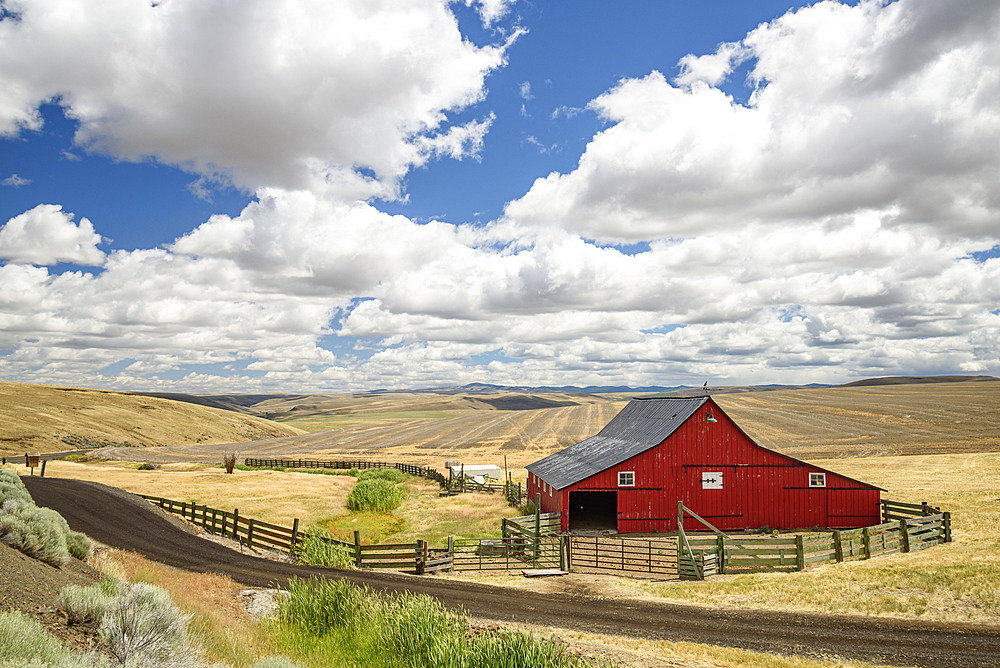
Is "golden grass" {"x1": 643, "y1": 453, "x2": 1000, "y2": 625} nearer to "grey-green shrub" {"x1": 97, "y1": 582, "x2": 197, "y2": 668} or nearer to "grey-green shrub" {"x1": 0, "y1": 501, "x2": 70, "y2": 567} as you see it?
"grey-green shrub" {"x1": 97, "y1": 582, "x2": 197, "y2": 668}

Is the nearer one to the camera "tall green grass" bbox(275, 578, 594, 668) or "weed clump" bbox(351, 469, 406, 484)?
"tall green grass" bbox(275, 578, 594, 668)

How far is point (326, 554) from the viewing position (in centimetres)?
2395

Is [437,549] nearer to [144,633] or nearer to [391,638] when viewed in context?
[391,638]

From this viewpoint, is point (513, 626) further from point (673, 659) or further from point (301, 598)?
point (301, 598)

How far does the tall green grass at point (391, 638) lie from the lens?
9.59 m

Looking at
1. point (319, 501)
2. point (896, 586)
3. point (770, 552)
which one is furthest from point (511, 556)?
point (319, 501)

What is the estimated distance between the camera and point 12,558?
1053 cm

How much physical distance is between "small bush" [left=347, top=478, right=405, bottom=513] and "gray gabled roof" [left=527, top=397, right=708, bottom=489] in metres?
11.3

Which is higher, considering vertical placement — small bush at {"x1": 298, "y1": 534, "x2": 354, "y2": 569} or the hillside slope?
the hillside slope

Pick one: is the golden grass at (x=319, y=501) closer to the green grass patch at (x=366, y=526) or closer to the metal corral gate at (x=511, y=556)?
the green grass patch at (x=366, y=526)

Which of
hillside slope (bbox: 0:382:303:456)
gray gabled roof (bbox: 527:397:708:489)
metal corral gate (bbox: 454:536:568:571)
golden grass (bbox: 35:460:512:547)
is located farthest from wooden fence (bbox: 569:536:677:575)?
hillside slope (bbox: 0:382:303:456)

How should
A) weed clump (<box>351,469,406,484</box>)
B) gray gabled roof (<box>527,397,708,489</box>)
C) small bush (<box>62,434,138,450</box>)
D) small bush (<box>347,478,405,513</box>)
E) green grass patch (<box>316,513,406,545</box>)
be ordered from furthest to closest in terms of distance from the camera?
small bush (<box>62,434,138,450</box>)
weed clump (<box>351,469,406,484</box>)
small bush (<box>347,478,405,513</box>)
green grass patch (<box>316,513,406,545</box>)
gray gabled roof (<box>527,397,708,489</box>)

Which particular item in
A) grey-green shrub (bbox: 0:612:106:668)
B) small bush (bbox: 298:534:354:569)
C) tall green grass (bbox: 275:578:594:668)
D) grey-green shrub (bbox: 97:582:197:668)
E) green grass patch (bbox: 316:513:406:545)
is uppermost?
grey-green shrub (bbox: 0:612:106:668)

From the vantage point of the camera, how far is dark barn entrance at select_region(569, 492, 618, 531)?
1323 inches
